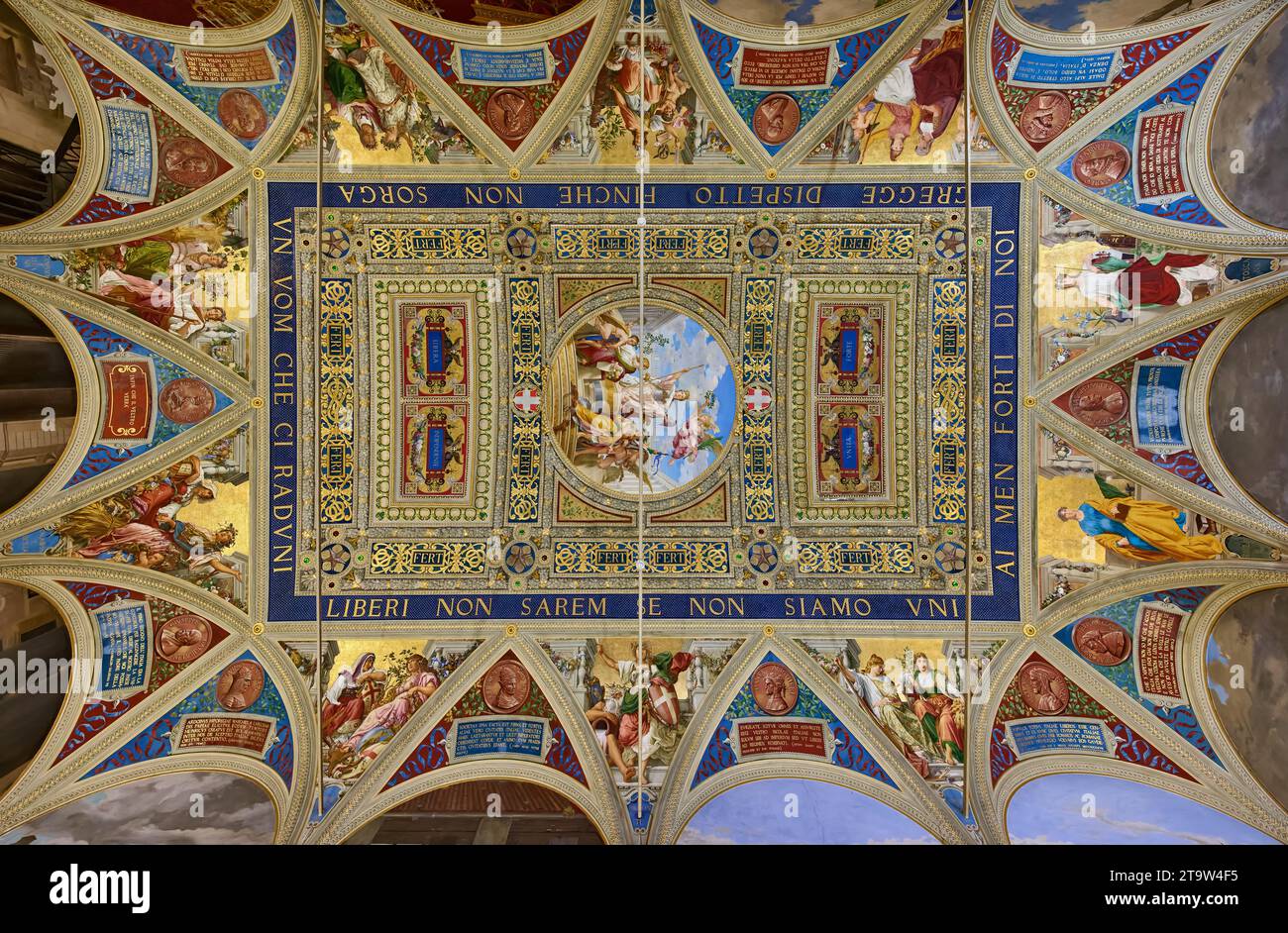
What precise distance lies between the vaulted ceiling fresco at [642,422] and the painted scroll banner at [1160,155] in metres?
0.05

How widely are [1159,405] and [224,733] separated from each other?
13.9 m

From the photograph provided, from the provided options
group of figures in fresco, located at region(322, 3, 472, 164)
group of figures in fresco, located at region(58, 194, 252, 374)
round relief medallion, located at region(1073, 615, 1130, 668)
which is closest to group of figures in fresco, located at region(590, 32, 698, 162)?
group of figures in fresco, located at region(322, 3, 472, 164)

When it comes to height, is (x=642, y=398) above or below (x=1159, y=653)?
above

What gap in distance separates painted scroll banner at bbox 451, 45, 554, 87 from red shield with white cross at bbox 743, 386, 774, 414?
525 centimetres

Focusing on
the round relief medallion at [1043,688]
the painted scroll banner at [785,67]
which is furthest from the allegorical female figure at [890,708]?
the painted scroll banner at [785,67]

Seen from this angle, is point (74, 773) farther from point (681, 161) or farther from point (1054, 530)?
point (1054, 530)

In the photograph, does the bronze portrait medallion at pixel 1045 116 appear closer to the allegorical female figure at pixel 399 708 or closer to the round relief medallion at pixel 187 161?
the round relief medallion at pixel 187 161

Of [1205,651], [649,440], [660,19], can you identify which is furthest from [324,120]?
[1205,651]

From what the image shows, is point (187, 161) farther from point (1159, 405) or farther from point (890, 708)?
point (1159, 405)

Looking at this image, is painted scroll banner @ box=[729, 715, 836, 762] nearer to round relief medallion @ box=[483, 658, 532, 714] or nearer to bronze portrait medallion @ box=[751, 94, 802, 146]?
round relief medallion @ box=[483, 658, 532, 714]

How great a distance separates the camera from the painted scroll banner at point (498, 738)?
1032cm

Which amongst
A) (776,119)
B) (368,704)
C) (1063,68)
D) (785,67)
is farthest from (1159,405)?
(368,704)

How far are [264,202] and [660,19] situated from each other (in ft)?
19.9

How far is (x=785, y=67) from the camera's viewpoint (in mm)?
10094
